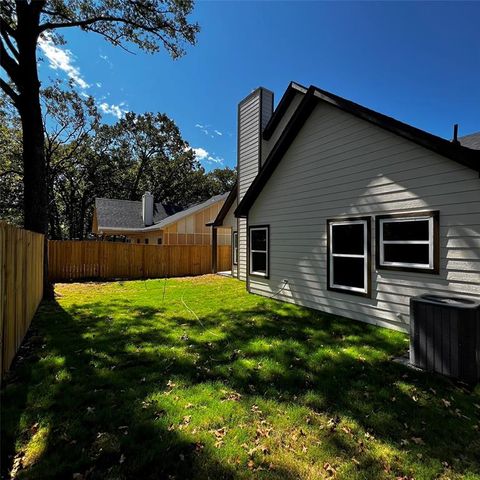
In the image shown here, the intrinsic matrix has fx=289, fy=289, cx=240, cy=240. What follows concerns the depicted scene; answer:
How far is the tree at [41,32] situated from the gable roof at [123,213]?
1558 cm

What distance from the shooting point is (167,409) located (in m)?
3.22

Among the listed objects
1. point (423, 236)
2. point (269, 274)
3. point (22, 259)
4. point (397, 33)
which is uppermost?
point (397, 33)

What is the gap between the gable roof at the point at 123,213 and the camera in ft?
81.9

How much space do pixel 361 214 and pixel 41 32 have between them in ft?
38.9

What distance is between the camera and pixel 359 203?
21.8ft

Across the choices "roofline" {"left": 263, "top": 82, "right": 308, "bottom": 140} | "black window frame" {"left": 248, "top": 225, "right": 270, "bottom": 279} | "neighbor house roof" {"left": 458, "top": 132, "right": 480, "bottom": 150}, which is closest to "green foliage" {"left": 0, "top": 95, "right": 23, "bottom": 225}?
"roofline" {"left": 263, "top": 82, "right": 308, "bottom": 140}

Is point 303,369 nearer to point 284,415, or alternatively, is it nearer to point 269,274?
point 284,415

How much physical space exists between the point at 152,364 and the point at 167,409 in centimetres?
129

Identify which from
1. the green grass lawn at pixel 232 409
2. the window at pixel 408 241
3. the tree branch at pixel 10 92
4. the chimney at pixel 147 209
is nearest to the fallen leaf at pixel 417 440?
the green grass lawn at pixel 232 409

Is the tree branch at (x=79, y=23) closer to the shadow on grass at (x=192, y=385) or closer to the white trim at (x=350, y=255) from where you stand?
the shadow on grass at (x=192, y=385)

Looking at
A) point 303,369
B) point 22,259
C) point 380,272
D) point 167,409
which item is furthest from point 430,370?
point 22,259

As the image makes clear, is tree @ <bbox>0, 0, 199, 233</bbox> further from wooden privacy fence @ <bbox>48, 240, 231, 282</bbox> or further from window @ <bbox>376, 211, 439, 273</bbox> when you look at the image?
window @ <bbox>376, 211, 439, 273</bbox>

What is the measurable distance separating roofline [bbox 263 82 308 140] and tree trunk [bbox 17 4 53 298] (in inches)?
307

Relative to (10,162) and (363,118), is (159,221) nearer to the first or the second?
(10,162)
